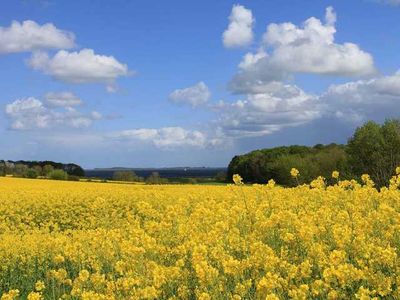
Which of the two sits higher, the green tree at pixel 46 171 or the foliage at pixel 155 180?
the green tree at pixel 46 171

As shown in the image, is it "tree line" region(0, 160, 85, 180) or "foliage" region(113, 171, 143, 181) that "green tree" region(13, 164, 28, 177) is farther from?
"foliage" region(113, 171, 143, 181)

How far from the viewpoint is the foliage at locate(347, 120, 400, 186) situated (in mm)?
44594

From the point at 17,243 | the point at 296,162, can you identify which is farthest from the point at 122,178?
the point at 17,243

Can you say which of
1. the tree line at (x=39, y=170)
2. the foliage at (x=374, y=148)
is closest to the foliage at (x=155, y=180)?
the tree line at (x=39, y=170)

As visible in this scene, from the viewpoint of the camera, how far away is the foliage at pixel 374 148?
146 feet

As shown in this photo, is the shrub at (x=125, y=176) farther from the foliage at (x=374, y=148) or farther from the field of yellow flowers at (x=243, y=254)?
the field of yellow flowers at (x=243, y=254)

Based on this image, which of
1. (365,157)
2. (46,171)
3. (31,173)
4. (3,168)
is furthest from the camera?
(3,168)

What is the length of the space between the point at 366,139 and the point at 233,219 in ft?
132

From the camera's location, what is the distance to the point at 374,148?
45.9 m

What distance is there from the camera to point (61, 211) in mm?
20625

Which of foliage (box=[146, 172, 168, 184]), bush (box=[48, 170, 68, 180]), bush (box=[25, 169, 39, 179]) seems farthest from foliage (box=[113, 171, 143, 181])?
bush (box=[25, 169, 39, 179])

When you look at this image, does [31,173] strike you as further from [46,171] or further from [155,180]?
[155,180]

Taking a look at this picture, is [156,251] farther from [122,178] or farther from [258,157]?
[258,157]

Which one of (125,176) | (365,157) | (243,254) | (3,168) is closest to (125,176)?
(125,176)
